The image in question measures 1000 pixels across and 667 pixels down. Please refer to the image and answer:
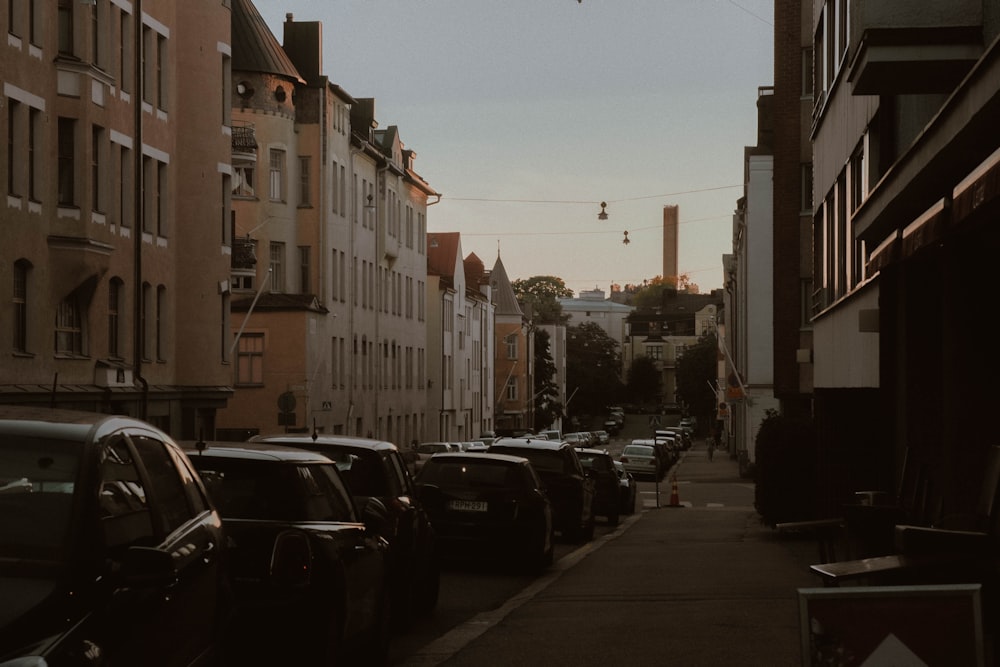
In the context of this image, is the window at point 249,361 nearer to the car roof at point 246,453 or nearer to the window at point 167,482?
the car roof at point 246,453

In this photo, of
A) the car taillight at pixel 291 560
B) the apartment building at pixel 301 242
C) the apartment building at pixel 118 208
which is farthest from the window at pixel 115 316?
the car taillight at pixel 291 560

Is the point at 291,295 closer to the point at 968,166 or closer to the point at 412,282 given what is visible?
the point at 412,282

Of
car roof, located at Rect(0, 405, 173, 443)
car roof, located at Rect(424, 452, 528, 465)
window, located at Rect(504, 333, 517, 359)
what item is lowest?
car roof, located at Rect(424, 452, 528, 465)

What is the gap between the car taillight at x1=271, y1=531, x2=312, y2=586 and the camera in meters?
8.37

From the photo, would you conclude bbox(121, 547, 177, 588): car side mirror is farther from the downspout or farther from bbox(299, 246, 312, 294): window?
bbox(299, 246, 312, 294): window

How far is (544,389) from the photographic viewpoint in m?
131

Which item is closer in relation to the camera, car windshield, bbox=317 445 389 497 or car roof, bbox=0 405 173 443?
car roof, bbox=0 405 173 443

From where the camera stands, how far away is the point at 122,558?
17.7 ft

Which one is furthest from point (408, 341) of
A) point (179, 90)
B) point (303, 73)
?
point (179, 90)

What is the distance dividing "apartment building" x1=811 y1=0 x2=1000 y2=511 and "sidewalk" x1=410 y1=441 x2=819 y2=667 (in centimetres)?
187

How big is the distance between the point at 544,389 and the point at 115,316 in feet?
303

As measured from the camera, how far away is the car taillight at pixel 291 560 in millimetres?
8367

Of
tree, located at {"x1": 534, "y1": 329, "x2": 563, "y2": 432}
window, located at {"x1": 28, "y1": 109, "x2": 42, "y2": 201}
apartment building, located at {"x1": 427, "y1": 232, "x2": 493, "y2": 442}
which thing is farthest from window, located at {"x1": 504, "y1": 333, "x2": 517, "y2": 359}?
window, located at {"x1": 28, "y1": 109, "x2": 42, "y2": 201}

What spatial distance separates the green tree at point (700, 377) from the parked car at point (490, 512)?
4727 inches
